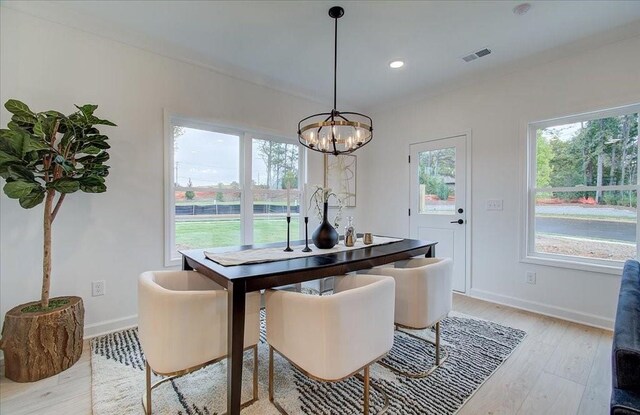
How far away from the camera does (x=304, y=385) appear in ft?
6.02

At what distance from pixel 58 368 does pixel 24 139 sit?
1473 mm

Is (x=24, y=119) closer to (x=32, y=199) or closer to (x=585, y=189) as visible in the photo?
(x=32, y=199)

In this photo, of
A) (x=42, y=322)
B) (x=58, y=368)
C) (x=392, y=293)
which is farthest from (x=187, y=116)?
(x=392, y=293)

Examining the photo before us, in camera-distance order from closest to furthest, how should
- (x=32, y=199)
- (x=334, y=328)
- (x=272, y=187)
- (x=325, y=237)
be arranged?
(x=334, y=328), (x=32, y=199), (x=325, y=237), (x=272, y=187)

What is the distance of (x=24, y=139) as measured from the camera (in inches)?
71.1

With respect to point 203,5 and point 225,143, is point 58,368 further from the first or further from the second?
point 203,5

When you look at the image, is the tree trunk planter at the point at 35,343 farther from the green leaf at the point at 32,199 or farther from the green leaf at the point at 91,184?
the green leaf at the point at 91,184

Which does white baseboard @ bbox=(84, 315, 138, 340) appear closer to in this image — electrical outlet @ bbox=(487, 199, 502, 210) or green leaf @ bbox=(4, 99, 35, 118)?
green leaf @ bbox=(4, 99, 35, 118)

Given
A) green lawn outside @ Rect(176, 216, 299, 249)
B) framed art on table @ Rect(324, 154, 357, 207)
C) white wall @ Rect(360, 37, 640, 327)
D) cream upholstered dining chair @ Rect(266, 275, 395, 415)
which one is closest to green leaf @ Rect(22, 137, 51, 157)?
green lawn outside @ Rect(176, 216, 299, 249)

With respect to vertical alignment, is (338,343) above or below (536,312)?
above

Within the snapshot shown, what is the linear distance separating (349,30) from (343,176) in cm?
221

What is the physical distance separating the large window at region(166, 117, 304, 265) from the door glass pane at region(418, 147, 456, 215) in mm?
1697

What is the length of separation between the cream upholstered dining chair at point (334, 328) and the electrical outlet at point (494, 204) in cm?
Answer: 241

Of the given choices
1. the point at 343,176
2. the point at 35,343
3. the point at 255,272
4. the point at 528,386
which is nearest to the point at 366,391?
the point at 255,272
